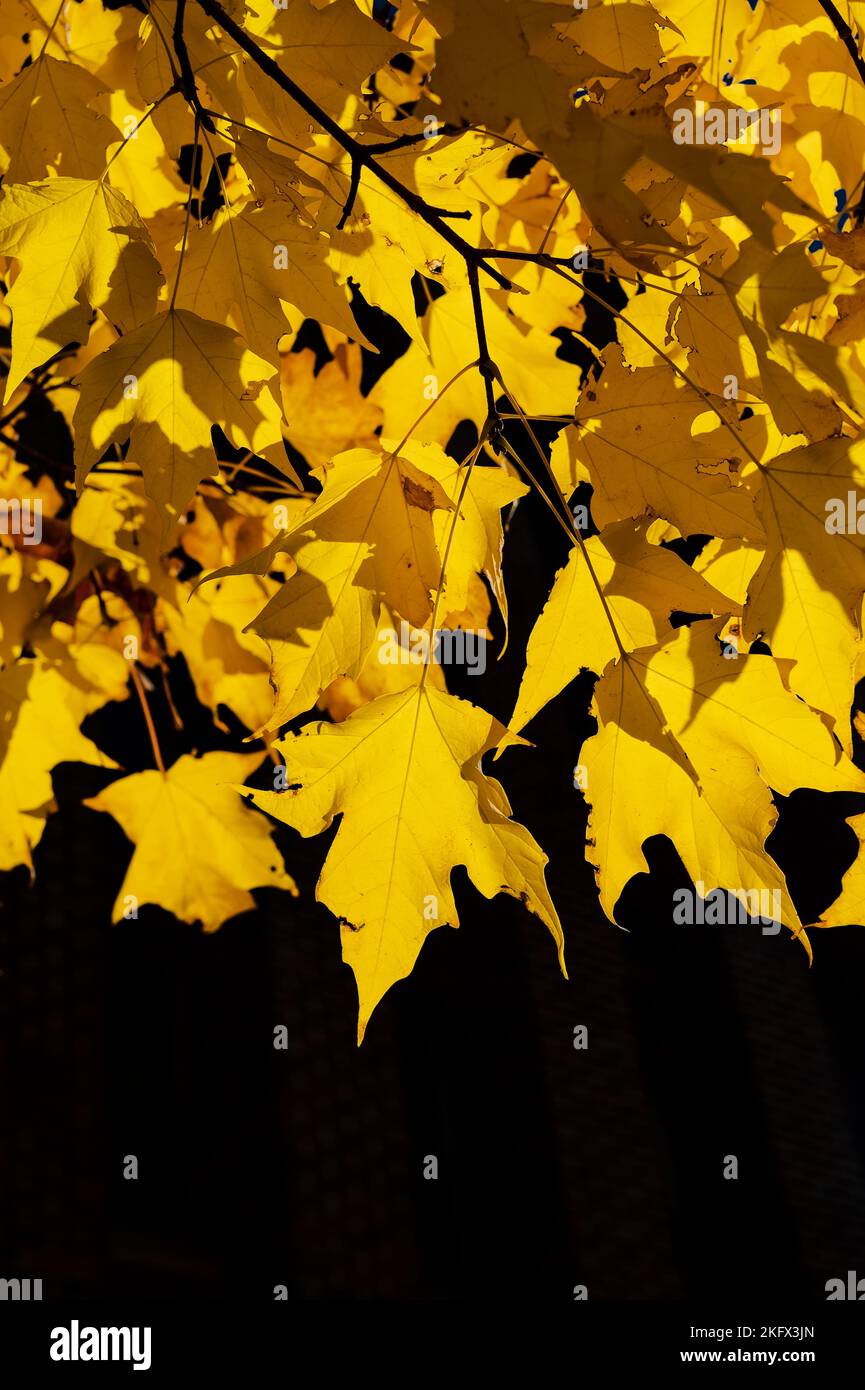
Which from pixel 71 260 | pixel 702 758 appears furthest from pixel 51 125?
pixel 702 758

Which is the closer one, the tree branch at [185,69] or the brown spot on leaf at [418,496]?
the tree branch at [185,69]

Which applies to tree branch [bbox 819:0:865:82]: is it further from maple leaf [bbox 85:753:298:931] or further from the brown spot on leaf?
maple leaf [bbox 85:753:298:931]

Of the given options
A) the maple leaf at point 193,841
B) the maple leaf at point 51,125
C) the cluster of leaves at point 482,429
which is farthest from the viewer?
the maple leaf at point 193,841

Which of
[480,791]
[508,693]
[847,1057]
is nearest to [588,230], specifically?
[480,791]

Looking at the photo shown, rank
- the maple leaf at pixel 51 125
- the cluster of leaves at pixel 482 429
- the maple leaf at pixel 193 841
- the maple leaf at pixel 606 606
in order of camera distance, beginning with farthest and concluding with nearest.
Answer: the maple leaf at pixel 193 841, the maple leaf at pixel 51 125, the maple leaf at pixel 606 606, the cluster of leaves at pixel 482 429

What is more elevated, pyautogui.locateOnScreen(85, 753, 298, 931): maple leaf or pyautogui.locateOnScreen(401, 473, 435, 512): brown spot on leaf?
pyautogui.locateOnScreen(85, 753, 298, 931): maple leaf

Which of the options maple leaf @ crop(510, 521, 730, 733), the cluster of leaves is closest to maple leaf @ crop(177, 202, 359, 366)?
the cluster of leaves

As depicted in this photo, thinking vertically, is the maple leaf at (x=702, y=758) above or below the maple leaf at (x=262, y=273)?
below

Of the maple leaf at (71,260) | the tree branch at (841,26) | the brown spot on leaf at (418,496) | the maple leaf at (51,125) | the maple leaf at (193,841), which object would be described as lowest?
the brown spot on leaf at (418,496)

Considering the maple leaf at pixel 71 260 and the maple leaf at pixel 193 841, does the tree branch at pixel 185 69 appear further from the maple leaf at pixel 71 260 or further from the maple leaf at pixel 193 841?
the maple leaf at pixel 193 841

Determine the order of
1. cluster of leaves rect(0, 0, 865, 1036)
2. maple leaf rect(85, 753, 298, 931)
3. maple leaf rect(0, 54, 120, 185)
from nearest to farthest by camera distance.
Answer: cluster of leaves rect(0, 0, 865, 1036) < maple leaf rect(0, 54, 120, 185) < maple leaf rect(85, 753, 298, 931)

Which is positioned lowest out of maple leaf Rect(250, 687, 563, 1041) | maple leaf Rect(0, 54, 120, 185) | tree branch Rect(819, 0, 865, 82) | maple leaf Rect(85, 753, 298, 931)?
maple leaf Rect(250, 687, 563, 1041)

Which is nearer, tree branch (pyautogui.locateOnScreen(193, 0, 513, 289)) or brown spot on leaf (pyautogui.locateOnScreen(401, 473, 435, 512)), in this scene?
tree branch (pyautogui.locateOnScreen(193, 0, 513, 289))

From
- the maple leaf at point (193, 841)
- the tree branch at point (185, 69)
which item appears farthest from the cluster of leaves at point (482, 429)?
A: the maple leaf at point (193, 841)
